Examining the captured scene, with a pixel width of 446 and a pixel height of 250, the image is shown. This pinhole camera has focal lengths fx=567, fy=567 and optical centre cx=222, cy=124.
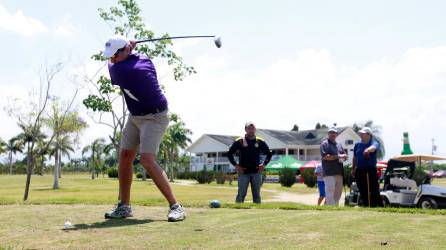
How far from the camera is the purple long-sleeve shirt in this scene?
18.5ft

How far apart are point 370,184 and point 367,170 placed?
30 cm

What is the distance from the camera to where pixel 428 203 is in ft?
50.5

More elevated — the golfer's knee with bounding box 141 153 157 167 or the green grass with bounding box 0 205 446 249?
the golfer's knee with bounding box 141 153 157 167

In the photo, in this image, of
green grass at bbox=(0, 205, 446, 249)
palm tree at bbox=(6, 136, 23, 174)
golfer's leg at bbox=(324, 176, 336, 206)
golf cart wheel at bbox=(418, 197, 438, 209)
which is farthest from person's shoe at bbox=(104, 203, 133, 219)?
palm tree at bbox=(6, 136, 23, 174)

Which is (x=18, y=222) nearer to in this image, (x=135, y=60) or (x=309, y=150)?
(x=135, y=60)

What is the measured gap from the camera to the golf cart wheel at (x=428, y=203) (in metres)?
15.3

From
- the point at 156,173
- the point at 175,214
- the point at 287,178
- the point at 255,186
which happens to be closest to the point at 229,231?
the point at 175,214

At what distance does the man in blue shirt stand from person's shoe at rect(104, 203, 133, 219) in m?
6.37

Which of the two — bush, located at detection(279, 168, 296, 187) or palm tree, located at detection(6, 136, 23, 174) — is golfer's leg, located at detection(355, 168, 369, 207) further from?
palm tree, located at detection(6, 136, 23, 174)

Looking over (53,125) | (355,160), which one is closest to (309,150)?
(53,125)

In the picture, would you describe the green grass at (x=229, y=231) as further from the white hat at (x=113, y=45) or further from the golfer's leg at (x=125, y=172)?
the white hat at (x=113, y=45)

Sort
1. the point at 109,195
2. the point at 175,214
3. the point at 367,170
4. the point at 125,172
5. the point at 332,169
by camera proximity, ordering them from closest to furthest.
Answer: the point at 175,214, the point at 125,172, the point at 367,170, the point at 332,169, the point at 109,195

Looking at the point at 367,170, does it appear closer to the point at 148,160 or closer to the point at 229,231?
the point at 148,160

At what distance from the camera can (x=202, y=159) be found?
333ft
